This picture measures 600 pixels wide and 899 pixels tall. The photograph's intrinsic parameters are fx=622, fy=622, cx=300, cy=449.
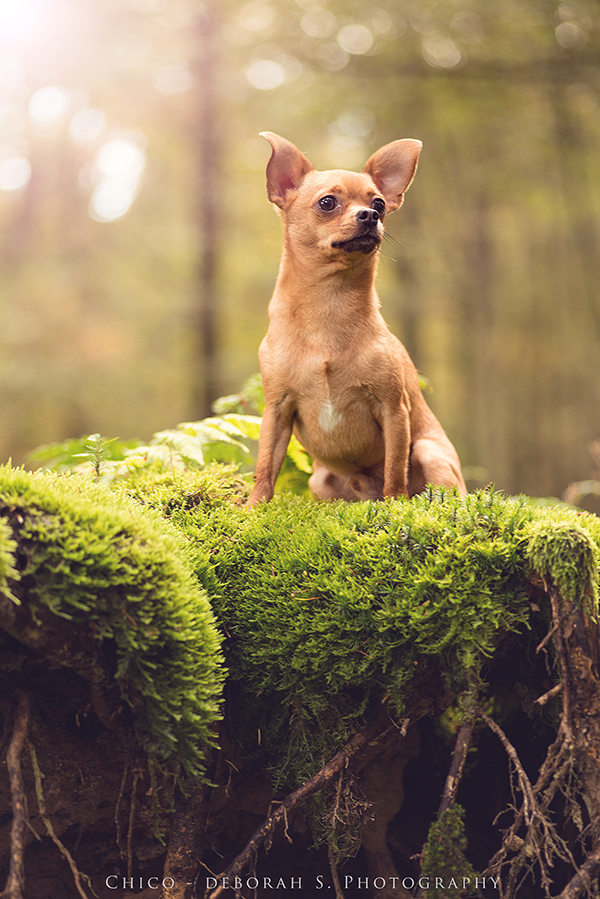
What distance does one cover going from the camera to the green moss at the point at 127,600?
171 centimetres

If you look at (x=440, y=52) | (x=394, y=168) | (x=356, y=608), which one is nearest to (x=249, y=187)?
(x=440, y=52)

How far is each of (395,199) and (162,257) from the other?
10565mm

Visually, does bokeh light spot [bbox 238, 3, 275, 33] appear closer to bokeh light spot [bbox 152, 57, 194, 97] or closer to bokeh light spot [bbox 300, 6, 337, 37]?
bokeh light spot [bbox 300, 6, 337, 37]

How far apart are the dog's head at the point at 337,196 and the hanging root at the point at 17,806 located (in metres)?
2.24

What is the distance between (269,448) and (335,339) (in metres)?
0.62

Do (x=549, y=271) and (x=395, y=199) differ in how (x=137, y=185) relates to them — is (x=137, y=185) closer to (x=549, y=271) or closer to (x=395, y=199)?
(x=549, y=271)

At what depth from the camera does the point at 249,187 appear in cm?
1328

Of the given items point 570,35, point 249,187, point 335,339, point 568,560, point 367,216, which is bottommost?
point 568,560

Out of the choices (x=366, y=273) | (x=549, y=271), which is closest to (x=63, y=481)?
(x=366, y=273)

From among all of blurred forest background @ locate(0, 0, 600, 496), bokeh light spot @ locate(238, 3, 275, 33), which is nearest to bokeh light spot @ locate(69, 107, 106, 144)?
blurred forest background @ locate(0, 0, 600, 496)

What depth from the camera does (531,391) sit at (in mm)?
17938

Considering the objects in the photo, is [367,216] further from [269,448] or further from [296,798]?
[296,798]

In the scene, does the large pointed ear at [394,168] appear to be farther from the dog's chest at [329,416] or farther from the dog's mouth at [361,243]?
the dog's chest at [329,416]

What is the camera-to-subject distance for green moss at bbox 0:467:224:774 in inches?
67.3
